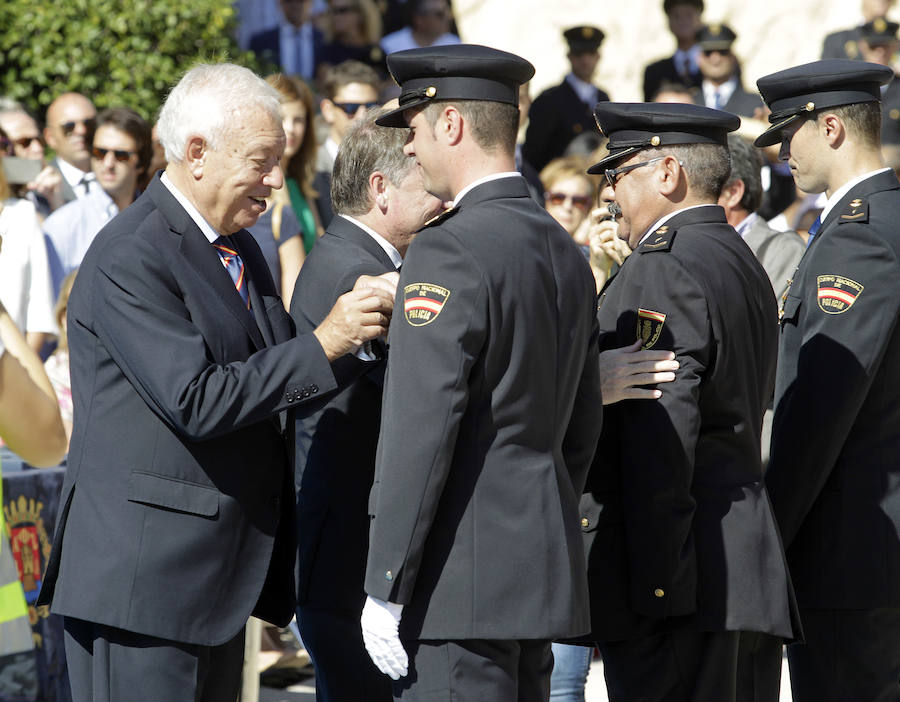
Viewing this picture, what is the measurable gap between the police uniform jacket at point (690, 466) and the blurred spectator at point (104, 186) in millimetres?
3701

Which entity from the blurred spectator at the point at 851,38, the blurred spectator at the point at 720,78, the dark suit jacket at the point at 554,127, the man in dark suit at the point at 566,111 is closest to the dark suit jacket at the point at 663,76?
the man in dark suit at the point at 566,111

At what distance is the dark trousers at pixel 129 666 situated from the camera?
9.23ft

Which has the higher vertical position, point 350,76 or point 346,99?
point 350,76

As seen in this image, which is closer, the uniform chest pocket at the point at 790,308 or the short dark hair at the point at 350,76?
the uniform chest pocket at the point at 790,308

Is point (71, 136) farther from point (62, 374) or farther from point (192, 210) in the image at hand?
point (192, 210)

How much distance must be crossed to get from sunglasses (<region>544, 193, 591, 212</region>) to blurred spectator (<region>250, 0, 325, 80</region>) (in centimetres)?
502

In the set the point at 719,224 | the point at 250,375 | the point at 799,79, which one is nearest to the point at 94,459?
the point at 250,375

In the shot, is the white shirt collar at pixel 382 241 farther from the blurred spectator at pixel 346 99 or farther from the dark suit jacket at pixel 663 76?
the dark suit jacket at pixel 663 76

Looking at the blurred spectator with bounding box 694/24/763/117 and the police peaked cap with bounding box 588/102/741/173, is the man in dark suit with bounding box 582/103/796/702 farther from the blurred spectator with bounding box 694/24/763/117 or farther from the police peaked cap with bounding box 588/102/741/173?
the blurred spectator with bounding box 694/24/763/117

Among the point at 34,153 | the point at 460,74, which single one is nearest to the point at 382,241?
the point at 460,74

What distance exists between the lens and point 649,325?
323 cm

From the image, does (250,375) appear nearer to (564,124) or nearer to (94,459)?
(94,459)

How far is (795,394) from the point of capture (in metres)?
3.54

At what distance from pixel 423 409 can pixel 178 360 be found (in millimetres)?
591
